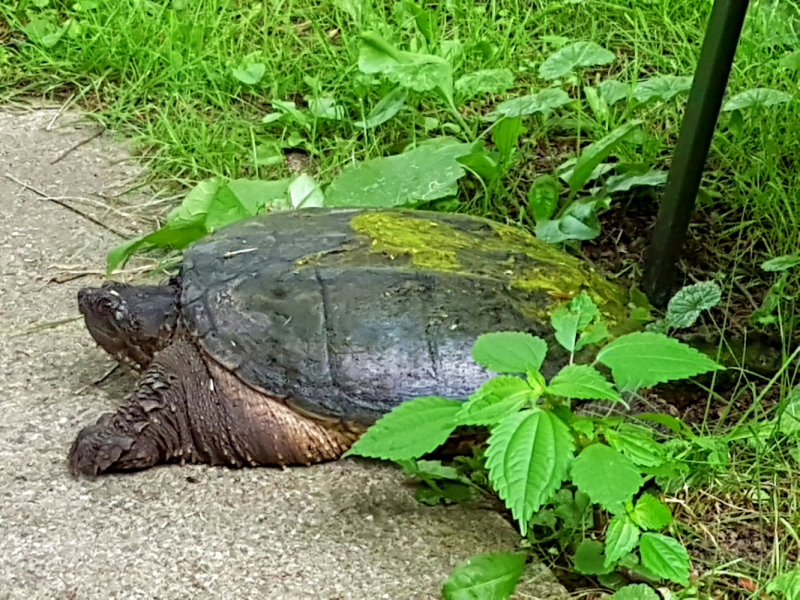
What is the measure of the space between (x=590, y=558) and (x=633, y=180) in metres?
1.33

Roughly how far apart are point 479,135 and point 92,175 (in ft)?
4.04

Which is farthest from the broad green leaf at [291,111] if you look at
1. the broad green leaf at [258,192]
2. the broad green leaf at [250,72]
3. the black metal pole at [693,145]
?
the black metal pole at [693,145]

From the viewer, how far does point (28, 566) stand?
52.7 inches

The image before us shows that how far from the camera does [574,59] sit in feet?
8.34

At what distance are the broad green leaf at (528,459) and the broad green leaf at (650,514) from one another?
198 millimetres

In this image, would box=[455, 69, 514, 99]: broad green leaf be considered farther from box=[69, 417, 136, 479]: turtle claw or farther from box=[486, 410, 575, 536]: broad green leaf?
box=[486, 410, 575, 536]: broad green leaf

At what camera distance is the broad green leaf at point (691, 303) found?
1.80 m

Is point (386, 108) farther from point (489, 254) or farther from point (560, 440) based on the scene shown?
point (560, 440)

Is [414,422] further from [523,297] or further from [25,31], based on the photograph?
[25,31]

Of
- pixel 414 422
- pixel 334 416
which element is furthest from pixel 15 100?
pixel 414 422

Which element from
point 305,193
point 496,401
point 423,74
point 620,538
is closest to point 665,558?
point 620,538

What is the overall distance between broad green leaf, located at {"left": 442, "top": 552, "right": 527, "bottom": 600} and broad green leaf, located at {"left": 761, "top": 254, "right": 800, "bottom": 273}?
1.13 meters

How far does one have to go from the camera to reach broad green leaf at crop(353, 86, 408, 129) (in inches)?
111

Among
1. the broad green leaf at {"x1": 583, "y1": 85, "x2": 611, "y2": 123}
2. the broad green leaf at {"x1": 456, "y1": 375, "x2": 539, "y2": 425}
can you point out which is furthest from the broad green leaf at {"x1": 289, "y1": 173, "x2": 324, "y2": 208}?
the broad green leaf at {"x1": 456, "y1": 375, "x2": 539, "y2": 425}
